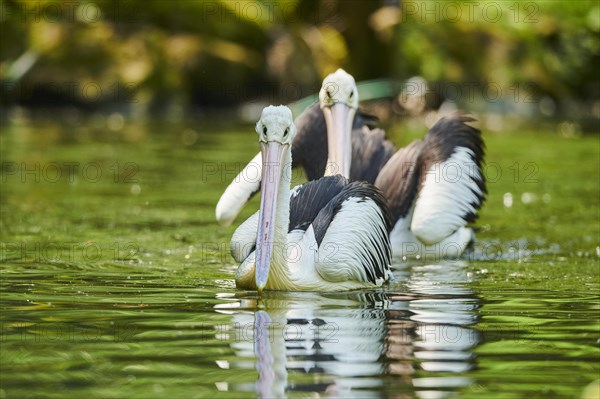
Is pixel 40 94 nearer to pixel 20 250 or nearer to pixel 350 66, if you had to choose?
pixel 350 66

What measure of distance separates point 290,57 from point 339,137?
13.5 m

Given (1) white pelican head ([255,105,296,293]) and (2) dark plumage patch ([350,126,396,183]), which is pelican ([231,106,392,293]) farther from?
(2) dark plumage patch ([350,126,396,183])

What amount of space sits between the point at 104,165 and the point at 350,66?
32.2ft

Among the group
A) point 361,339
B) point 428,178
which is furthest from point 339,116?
point 361,339

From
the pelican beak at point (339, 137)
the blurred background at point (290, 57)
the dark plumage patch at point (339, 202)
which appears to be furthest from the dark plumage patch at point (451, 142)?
the blurred background at point (290, 57)

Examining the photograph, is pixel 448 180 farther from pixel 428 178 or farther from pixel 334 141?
pixel 334 141

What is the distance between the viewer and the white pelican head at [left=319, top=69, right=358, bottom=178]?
8195 millimetres

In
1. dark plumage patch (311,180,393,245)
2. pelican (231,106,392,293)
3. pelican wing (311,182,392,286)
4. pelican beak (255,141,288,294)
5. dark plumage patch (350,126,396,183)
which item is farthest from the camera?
dark plumage patch (350,126,396,183)

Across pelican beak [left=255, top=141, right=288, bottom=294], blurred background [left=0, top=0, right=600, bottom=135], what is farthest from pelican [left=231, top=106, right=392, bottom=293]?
blurred background [left=0, top=0, right=600, bottom=135]

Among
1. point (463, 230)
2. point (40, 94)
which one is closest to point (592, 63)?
point (40, 94)

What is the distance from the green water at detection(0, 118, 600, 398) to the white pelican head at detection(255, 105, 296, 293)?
0.26 meters

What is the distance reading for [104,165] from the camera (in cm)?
1348

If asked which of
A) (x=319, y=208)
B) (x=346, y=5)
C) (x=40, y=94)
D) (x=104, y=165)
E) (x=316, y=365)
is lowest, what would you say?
(x=316, y=365)

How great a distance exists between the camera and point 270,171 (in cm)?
623
